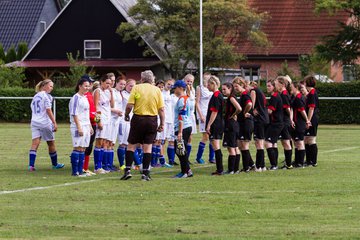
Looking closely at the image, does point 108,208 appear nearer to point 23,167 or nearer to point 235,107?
point 235,107

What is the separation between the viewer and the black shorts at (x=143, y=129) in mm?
18031

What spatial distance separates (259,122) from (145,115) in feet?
11.1

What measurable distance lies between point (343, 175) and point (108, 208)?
21.6ft

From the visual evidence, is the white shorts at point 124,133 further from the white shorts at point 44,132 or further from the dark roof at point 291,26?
the dark roof at point 291,26

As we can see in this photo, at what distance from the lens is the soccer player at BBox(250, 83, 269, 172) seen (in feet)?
67.1

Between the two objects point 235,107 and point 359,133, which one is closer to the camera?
point 235,107

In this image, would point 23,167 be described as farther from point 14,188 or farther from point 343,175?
point 343,175

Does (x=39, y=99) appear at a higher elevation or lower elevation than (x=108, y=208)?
higher

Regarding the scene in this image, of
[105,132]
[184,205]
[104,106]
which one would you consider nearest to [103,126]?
[105,132]

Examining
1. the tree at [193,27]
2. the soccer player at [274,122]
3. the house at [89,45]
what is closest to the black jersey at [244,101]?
the soccer player at [274,122]

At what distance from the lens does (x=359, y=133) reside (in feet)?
127

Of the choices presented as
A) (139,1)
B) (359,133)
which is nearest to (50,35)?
(139,1)

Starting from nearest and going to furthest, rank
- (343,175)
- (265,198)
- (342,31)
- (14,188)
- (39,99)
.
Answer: (265,198), (14,188), (343,175), (39,99), (342,31)

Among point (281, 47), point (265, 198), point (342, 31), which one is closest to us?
point (265, 198)
